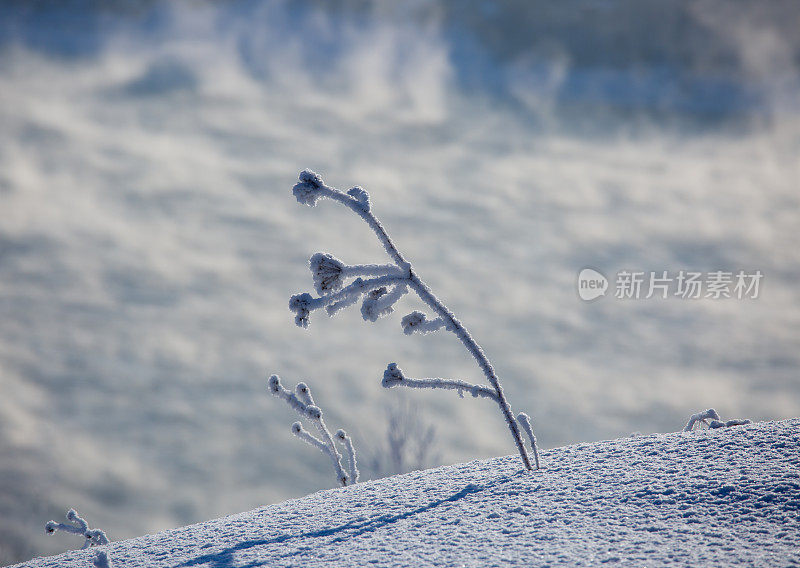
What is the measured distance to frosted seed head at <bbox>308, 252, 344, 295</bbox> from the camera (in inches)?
148

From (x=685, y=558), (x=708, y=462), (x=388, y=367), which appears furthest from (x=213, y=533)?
(x=708, y=462)

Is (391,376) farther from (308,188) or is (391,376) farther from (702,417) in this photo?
(702,417)

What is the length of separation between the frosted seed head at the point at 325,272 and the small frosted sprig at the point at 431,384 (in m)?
0.63

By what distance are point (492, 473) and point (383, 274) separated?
1510 millimetres

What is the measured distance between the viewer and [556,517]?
3445 millimetres

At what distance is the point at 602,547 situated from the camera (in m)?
3.05

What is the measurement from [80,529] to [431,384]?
136 inches

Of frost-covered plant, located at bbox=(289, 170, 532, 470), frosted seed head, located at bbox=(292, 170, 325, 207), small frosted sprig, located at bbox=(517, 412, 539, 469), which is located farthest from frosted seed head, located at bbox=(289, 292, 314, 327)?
small frosted sprig, located at bbox=(517, 412, 539, 469)

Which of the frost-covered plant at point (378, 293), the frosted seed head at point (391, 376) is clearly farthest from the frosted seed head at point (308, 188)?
the frosted seed head at point (391, 376)

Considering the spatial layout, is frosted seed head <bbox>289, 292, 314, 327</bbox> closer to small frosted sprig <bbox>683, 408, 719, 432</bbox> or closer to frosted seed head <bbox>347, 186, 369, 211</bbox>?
frosted seed head <bbox>347, 186, 369, 211</bbox>

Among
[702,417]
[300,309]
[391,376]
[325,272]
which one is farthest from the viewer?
[702,417]

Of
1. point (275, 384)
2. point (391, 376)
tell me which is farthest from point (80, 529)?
point (391, 376)

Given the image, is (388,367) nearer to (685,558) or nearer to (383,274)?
(383,274)

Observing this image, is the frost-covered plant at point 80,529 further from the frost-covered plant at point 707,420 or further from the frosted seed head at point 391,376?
the frost-covered plant at point 707,420
